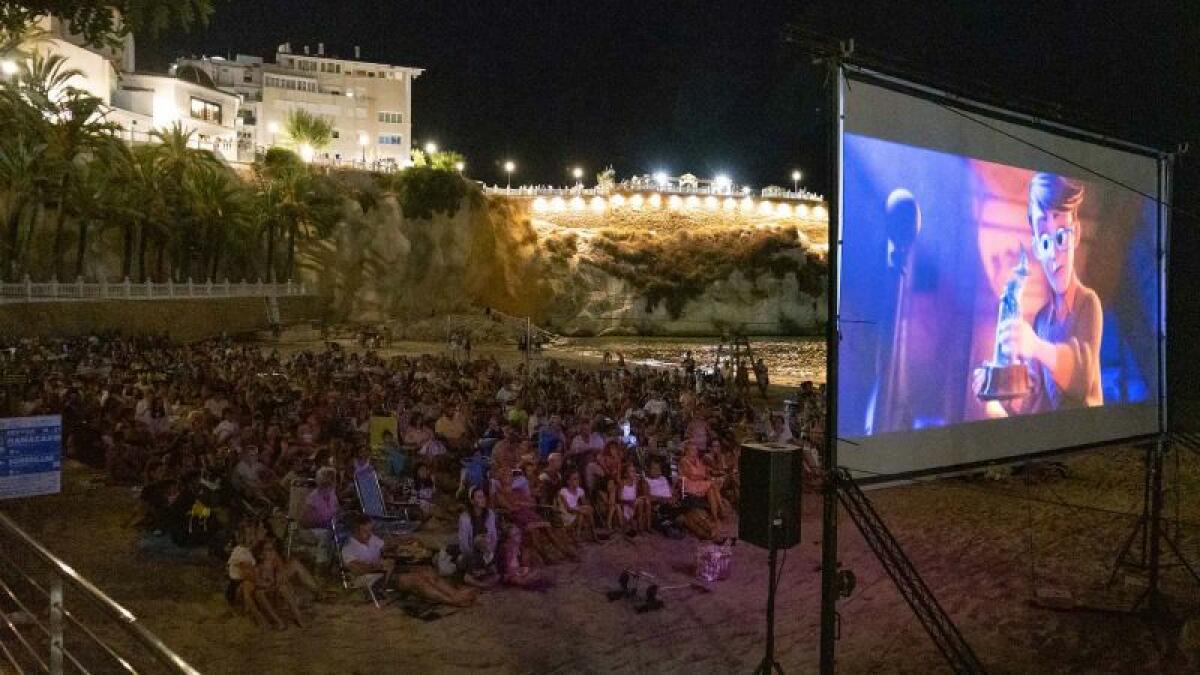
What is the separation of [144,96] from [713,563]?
54353 mm

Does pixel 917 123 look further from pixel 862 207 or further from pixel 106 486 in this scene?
pixel 106 486

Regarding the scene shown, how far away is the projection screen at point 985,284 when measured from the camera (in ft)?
18.5

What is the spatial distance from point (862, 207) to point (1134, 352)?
4.84 metres

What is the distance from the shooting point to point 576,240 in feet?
192

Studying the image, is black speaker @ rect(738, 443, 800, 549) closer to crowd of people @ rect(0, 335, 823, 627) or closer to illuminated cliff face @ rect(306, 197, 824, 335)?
crowd of people @ rect(0, 335, 823, 627)

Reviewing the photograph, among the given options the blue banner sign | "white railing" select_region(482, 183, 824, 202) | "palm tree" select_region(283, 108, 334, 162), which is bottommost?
the blue banner sign

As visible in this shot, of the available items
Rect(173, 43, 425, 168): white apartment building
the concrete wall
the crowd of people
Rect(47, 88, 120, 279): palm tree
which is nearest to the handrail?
the crowd of people

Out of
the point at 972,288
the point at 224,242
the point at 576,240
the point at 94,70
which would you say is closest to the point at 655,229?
the point at 576,240

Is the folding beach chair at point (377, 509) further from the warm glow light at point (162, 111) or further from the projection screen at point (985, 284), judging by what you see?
the warm glow light at point (162, 111)

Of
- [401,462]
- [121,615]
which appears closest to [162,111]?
[401,462]

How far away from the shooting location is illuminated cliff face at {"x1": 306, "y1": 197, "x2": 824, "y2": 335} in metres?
48.6

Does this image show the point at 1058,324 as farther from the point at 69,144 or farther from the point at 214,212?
the point at 214,212

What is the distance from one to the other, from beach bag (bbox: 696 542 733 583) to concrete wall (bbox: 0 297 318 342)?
85.0ft

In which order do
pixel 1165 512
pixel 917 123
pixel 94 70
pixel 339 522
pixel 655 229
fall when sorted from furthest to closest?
pixel 655 229, pixel 94 70, pixel 1165 512, pixel 339 522, pixel 917 123
